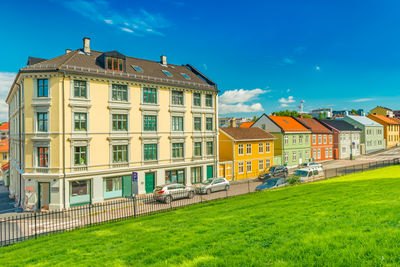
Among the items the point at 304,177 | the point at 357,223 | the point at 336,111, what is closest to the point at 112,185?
the point at 304,177

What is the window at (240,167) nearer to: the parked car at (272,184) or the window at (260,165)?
the window at (260,165)

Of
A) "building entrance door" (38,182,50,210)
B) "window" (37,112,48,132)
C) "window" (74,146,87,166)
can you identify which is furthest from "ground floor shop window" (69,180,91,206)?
"window" (37,112,48,132)

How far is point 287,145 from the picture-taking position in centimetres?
4616

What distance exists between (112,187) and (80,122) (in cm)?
714

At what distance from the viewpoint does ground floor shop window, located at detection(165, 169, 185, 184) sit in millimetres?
30172

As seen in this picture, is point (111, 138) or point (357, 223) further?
point (111, 138)

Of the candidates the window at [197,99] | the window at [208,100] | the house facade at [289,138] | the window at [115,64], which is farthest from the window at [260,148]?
the window at [115,64]

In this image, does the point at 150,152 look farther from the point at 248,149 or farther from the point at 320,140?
the point at 320,140

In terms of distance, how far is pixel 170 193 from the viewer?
79.0ft

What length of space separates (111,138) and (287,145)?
31600 millimetres

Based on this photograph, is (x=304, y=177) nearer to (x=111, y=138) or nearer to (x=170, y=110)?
(x=170, y=110)

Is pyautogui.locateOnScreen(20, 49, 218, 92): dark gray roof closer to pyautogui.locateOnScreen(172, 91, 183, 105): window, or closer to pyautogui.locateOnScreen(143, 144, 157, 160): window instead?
pyautogui.locateOnScreen(172, 91, 183, 105): window

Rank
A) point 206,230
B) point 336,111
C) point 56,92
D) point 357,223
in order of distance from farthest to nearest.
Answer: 1. point 336,111
2. point 56,92
3. point 206,230
4. point 357,223

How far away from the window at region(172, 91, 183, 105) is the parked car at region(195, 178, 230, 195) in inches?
390
